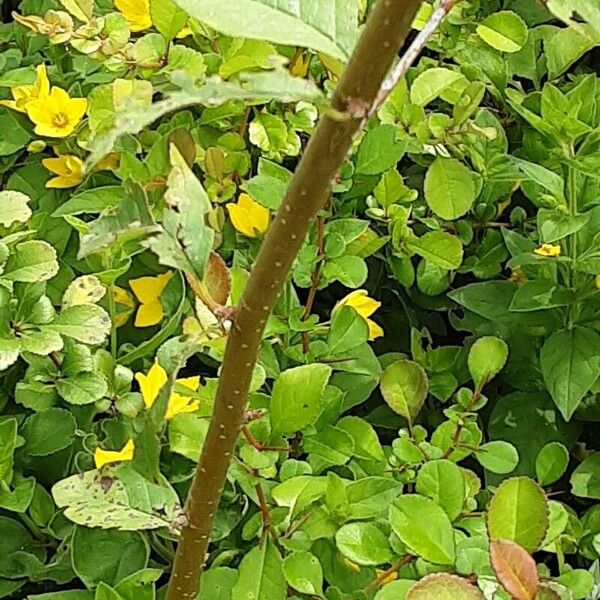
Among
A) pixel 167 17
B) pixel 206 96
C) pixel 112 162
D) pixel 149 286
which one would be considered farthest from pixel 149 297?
pixel 206 96

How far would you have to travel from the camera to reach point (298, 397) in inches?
29.0

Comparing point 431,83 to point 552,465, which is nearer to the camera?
point 552,465

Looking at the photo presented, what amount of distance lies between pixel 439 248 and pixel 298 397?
0.25 m

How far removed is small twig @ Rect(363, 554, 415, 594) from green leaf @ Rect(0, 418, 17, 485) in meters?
0.27

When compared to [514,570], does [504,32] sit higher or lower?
higher

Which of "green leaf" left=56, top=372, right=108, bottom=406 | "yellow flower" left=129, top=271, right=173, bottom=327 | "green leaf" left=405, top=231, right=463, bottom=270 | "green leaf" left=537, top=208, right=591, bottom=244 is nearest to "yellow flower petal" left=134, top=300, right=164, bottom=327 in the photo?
"yellow flower" left=129, top=271, right=173, bottom=327

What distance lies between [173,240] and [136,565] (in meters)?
0.38

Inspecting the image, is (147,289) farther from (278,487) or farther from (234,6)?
(234,6)

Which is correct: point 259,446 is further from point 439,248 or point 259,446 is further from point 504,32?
point 504,32

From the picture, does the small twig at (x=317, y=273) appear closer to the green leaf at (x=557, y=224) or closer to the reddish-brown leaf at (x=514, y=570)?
the green leaf at (x=557, y=224)

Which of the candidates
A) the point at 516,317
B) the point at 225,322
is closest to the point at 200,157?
the point at 516,317

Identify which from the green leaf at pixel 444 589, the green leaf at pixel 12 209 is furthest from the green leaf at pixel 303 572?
the green leaf at pixel 12 209

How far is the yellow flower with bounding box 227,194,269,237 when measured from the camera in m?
0.90

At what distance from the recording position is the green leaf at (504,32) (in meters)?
0.97
